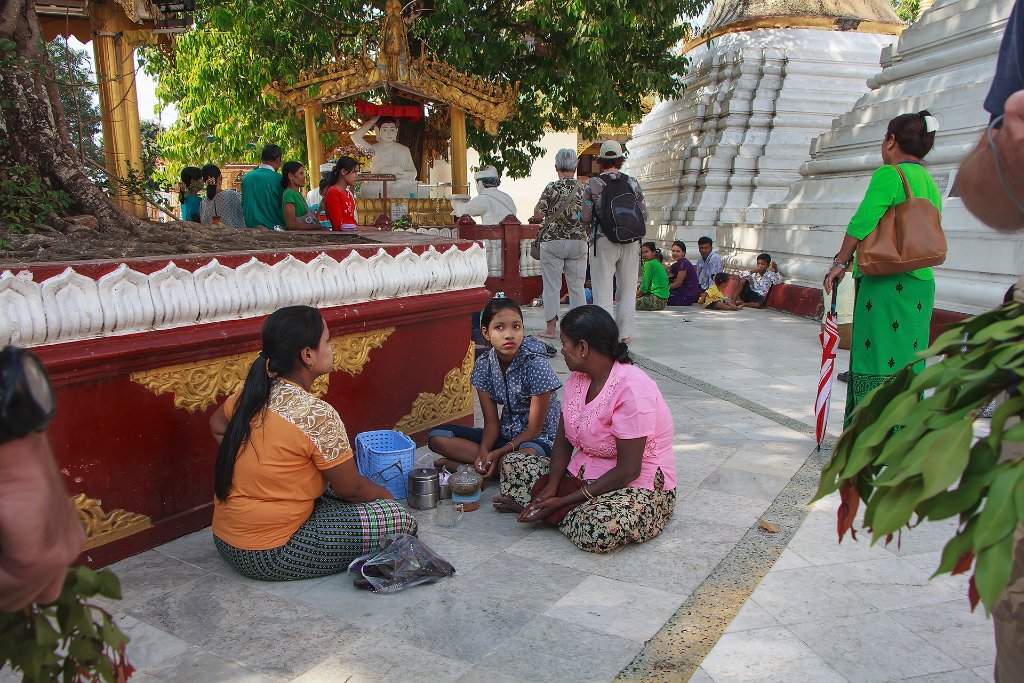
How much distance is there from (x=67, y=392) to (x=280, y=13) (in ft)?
30.4

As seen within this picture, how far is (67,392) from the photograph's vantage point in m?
2.90

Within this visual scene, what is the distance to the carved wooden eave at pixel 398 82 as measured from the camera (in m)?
10.8

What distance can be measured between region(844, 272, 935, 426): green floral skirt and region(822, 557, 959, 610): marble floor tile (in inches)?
35.8

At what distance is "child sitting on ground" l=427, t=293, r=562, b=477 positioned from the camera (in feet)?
12.8

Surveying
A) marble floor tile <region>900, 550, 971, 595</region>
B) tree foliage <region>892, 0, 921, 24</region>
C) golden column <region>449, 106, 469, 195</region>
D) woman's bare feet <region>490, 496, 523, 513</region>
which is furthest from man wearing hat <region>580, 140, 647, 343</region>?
tree foliage <region>892, 0, 921, 24</region>

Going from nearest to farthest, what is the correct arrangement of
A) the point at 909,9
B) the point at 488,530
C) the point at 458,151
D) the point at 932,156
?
the point at 488,530 < the point at 932,156 < the point at 458,151 < the point at 909,9

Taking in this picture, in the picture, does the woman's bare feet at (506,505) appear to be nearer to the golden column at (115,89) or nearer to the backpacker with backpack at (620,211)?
the backpacker with backpack at (620,211)

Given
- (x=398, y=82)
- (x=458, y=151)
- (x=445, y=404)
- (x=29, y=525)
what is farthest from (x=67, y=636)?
(x=458, y=151)

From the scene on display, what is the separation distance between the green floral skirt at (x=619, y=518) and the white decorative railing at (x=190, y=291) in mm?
1563

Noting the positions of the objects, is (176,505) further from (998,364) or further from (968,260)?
(968,260)

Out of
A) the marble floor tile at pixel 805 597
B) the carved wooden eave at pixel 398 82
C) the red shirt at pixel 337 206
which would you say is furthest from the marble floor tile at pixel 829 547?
the carved wooden eave at pixel 398 82

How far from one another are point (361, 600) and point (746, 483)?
2.03 m

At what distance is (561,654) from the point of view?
2.49m

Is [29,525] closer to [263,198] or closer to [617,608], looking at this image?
[617,608]
